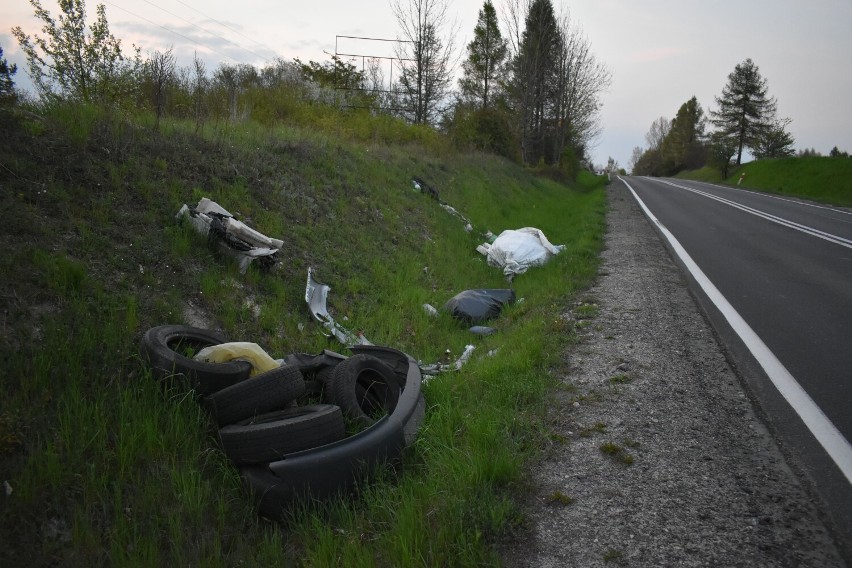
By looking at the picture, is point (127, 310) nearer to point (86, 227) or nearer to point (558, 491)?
point (86, 227)

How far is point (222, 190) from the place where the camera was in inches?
275

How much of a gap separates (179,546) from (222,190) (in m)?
5.05

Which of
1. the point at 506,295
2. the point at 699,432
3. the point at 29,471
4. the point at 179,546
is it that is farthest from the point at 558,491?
the point at 506,295

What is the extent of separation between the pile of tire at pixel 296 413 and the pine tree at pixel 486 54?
107 ft

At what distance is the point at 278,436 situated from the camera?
3.42 m

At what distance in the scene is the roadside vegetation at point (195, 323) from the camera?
9.46ft

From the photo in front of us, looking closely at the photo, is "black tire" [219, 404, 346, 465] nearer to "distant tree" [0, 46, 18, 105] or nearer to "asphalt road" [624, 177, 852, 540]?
"asphalt road" [624, 177, 852, 540]

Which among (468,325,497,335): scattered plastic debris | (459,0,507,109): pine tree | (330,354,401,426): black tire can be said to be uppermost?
(459,0,507,109): pine tree

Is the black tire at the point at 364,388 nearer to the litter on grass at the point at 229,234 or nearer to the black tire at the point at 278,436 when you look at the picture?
the black tire at the point at 278,436

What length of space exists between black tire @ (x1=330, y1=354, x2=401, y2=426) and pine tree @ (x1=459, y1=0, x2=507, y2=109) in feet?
106

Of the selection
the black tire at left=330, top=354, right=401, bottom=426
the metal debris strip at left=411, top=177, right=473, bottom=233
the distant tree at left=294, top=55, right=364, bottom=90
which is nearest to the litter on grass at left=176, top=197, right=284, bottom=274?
the black tire at left=330, top=354, right=401, bottom=426

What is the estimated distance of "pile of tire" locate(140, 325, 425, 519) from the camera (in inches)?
131

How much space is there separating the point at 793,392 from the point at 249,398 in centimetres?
385

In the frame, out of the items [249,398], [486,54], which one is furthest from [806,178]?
[249,398]
